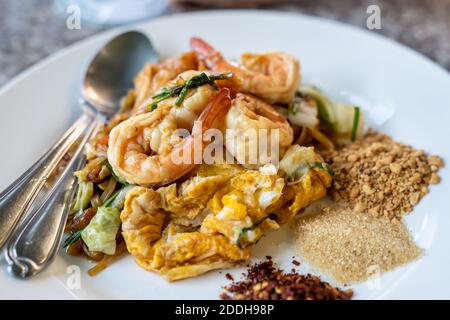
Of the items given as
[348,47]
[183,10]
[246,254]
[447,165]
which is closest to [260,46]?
[348,47]

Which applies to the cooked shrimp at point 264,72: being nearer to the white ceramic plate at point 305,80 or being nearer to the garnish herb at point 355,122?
the garnish herb at point 355,122

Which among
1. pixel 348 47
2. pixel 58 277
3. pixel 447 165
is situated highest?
pixel 348 47

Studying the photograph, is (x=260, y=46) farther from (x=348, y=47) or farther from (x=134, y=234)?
(x=134, y=234)

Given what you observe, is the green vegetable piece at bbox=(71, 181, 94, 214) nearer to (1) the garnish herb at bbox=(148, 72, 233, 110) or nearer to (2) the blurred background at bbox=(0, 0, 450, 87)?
(1) the garnish herb at bbox=(148, 72, 233, 110)

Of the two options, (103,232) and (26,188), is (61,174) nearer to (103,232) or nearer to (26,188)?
(26,188)

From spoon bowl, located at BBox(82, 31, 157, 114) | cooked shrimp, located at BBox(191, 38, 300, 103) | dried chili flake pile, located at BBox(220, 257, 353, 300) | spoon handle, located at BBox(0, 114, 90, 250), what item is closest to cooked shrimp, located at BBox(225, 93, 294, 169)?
cooked shrimp, located at BBox(191, 38, 300, 103)
